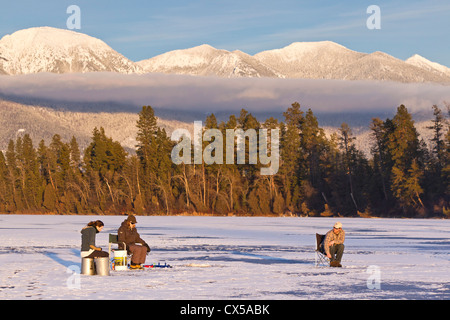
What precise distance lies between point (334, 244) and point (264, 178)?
90.6 meters

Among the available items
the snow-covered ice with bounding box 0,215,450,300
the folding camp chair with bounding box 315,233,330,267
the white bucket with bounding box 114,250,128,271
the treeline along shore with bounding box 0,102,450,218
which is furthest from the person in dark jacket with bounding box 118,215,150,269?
the treeline along shore with bounding box 0,102,450,218

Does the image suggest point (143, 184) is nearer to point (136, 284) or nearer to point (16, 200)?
point (16, 200)

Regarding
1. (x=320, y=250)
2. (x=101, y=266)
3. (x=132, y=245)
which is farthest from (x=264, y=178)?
(x=101, y=266)

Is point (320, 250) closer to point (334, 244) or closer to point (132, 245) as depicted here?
point (334, 244)

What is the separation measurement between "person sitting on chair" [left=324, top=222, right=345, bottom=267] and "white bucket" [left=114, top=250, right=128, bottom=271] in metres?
5.99

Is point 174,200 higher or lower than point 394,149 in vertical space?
lower

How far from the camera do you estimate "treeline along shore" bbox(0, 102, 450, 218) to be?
97375 mm

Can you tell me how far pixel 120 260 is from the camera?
20422 mm

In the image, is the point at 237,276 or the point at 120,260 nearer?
the point at 237,276

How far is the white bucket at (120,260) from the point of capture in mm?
20281

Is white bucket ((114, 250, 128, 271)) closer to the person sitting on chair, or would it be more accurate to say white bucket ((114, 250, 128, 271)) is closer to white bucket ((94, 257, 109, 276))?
white bucket ((94, 257, 109, 276))

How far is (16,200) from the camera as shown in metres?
133

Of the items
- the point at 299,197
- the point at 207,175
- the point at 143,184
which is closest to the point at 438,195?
the point at 299,197

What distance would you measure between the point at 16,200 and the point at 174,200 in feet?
113
